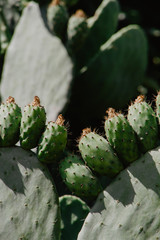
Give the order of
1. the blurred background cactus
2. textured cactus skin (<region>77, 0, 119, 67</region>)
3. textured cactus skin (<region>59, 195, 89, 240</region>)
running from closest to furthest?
1. the blurred background cactus
2. textured cactus skin (<region>59, 195, 89, 240</region>)
3. textured cactus skin (<region>77, 0, 119, 67</region>)

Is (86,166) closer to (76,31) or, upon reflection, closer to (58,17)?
(76,31)

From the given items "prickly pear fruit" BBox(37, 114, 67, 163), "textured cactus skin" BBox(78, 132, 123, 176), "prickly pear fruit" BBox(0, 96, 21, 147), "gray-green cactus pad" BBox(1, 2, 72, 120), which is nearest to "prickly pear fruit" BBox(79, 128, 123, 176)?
"textured cactus skin" BBox(78, 132, 123, 176)

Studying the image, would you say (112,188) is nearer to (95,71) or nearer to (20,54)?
(95,71)

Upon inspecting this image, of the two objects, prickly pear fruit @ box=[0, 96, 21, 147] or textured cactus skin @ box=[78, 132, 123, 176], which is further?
prickly pear fruit @ box=[0, 96, 21, 147]

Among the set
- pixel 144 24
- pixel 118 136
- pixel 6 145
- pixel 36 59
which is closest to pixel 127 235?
pixel 118 136

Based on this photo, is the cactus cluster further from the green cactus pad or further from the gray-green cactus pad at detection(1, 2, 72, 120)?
the green cactus pad

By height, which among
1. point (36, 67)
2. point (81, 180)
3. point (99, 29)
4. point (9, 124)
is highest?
point (9, 124)

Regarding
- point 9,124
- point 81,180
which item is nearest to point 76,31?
point 9,124

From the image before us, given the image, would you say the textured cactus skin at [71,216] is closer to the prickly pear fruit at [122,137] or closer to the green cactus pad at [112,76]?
the prickly pear fruit at [122,137]
